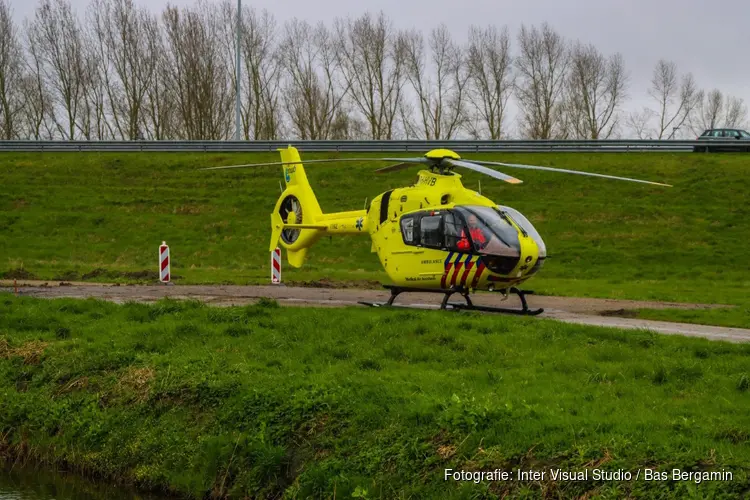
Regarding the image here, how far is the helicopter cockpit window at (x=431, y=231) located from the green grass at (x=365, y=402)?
6.40 ft

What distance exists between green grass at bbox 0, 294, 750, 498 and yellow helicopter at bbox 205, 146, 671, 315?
1.53 m

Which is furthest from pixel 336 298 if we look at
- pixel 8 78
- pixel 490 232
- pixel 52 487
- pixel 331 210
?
pixel 8 78

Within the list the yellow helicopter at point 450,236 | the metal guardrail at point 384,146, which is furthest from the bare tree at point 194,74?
the yellow helicopter at point 450,236

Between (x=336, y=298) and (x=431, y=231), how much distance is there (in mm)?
4677

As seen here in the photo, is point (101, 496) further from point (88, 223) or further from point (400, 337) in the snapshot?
point (88, 223)

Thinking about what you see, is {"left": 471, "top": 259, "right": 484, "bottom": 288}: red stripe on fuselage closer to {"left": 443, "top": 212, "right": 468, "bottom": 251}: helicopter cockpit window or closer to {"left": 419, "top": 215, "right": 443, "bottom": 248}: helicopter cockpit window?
{"left": 443, "top": 212, "right": 468, "bottom": 251}: helicopter cockpit window

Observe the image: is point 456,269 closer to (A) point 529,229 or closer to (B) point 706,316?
(A) point 529,229

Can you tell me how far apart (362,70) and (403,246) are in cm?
4472

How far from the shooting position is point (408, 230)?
17.6 meters

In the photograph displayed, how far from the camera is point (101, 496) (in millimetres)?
11422

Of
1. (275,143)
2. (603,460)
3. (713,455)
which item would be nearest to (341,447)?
(603,460)

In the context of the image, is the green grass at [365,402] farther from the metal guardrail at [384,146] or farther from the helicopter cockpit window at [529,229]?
the metal guardrail at [384,146]

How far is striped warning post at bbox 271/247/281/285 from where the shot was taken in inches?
966

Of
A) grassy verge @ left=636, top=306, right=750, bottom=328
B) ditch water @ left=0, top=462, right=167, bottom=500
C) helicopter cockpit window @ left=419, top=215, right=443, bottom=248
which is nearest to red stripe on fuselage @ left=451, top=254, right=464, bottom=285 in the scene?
helicopter cockpit window @ left=419, top=215, right=443, bottom=248
